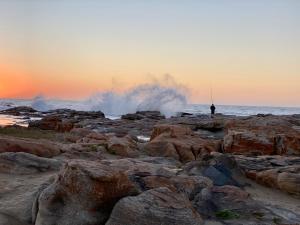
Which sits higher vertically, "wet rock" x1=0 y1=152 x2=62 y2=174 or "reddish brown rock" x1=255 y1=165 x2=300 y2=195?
"wet rock" x1=0 y1=152 x2=62 y2=174

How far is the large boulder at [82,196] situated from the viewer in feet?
19.9

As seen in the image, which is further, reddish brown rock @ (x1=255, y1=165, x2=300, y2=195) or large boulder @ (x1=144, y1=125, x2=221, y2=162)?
large boulder @ (x1=144, y1=125, x2=221, y2=162)

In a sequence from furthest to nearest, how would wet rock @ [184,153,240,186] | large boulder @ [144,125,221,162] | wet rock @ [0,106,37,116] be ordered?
wet rock @ [0,106,37,116] → large boulder @ [144,125,221,162] → wet rock @ [184,153,240,186]

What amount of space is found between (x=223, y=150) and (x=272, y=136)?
193 centimetres

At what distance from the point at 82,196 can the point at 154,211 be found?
3.60ft

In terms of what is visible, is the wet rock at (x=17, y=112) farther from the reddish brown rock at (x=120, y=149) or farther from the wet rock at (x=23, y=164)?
the wet rock at (x=23, y=164)

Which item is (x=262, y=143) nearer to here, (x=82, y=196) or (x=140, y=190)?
(x=140, y=190)

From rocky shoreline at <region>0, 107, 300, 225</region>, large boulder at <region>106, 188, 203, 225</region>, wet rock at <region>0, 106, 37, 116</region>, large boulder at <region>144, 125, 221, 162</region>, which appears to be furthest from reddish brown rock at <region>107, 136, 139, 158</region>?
wet rock at <region>0, 106, 37, 116</region>

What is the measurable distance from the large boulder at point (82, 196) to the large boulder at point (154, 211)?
350mm

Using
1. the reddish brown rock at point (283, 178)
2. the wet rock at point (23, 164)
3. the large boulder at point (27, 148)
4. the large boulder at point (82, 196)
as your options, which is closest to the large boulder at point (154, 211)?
the large boulder at point (82, 196)

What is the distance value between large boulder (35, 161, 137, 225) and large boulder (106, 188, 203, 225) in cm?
35

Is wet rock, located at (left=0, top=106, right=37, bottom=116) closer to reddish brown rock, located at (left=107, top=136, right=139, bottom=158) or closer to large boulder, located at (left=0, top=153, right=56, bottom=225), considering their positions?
reddish brown rock, located at (left=107, top=136, right=139, bottom=158)

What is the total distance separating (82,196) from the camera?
610 centimetres

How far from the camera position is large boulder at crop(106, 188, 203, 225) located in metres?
5.69
